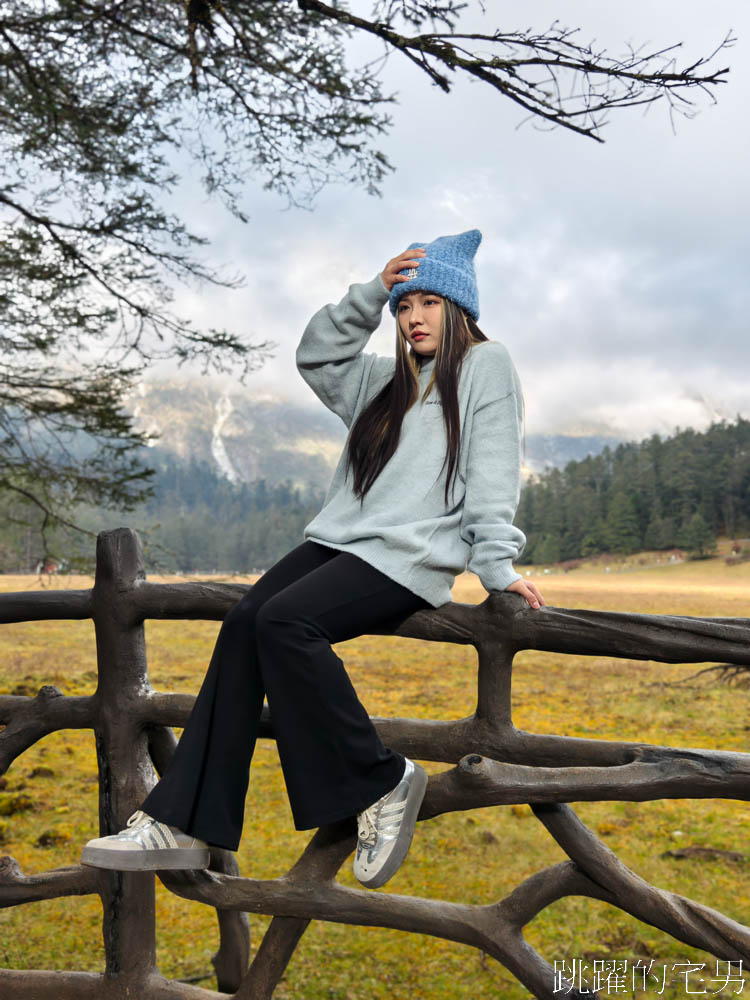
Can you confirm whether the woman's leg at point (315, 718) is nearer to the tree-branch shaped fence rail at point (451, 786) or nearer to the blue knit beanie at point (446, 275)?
the tree-branch shaped fence rail at point (451, 786)

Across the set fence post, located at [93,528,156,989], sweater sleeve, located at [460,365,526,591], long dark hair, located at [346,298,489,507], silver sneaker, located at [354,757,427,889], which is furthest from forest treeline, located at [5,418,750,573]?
silver sneaker, located at [354,757,427,889]

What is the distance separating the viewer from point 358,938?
3.40 metres

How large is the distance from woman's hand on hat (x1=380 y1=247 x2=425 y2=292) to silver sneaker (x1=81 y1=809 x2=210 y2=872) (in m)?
1.50

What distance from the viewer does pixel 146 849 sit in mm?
1719

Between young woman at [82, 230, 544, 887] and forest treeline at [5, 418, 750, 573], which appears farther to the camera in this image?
forest treeline at [5, 418, 750, 573]

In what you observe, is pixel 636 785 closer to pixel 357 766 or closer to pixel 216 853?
pixel 357 766

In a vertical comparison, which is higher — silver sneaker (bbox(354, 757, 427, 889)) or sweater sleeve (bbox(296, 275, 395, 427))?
sweater sleeve (bbox(296, 275, 395, 427))

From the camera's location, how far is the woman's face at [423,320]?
81.4 inches

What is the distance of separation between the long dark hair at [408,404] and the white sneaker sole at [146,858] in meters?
0.95

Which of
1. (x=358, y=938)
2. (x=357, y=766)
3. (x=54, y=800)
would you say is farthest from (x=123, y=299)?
(x=357, y=766)

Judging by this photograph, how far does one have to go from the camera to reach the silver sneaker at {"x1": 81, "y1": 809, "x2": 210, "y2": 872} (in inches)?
66.1

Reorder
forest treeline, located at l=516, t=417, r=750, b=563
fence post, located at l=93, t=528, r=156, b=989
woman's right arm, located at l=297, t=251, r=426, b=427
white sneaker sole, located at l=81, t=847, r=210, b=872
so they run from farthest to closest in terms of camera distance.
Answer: forest treeline, located at l=516, t=417, r=750, b=563
fence post, located at l=93, t=528, r=156, b=989
woman's right arm, located at l=297, t=251, r=426, b=427
white sneaker sole, located at l=81, t=847, r=210, b=872

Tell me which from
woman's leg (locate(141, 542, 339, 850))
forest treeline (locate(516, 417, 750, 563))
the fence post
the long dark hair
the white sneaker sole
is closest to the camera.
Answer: the white sneaker sole

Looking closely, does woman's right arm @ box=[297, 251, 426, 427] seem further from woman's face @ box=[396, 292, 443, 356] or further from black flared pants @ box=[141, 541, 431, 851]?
black flared pants @ box=[141, 541, 431, 851]
